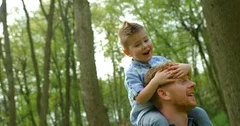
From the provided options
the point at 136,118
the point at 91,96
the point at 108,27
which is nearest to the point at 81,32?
the point at 91,96

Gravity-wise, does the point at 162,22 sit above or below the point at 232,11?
above

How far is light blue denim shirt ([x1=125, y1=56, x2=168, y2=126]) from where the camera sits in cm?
230

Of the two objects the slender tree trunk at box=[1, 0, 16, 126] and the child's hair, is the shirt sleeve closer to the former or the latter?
the child's hair

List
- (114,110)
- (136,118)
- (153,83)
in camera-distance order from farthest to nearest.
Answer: (114,110), (136,118), (153,83)

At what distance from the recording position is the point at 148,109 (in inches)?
89.0

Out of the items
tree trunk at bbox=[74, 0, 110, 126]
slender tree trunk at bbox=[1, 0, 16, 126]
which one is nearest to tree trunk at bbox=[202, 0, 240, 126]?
tree trunk at bbox=[74, 0, 110, 126]

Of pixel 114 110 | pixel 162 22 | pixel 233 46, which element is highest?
pixel 162 22

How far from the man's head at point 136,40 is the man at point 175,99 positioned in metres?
0.30

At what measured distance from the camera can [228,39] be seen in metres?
4.04

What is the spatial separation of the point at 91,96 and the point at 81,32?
Result: 3.41 feet

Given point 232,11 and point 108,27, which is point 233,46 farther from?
point 108,27

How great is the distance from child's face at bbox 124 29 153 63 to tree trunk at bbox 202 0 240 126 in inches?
67.5

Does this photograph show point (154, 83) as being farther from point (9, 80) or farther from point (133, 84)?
point (9, 80)

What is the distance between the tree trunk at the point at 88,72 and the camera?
6766mm
